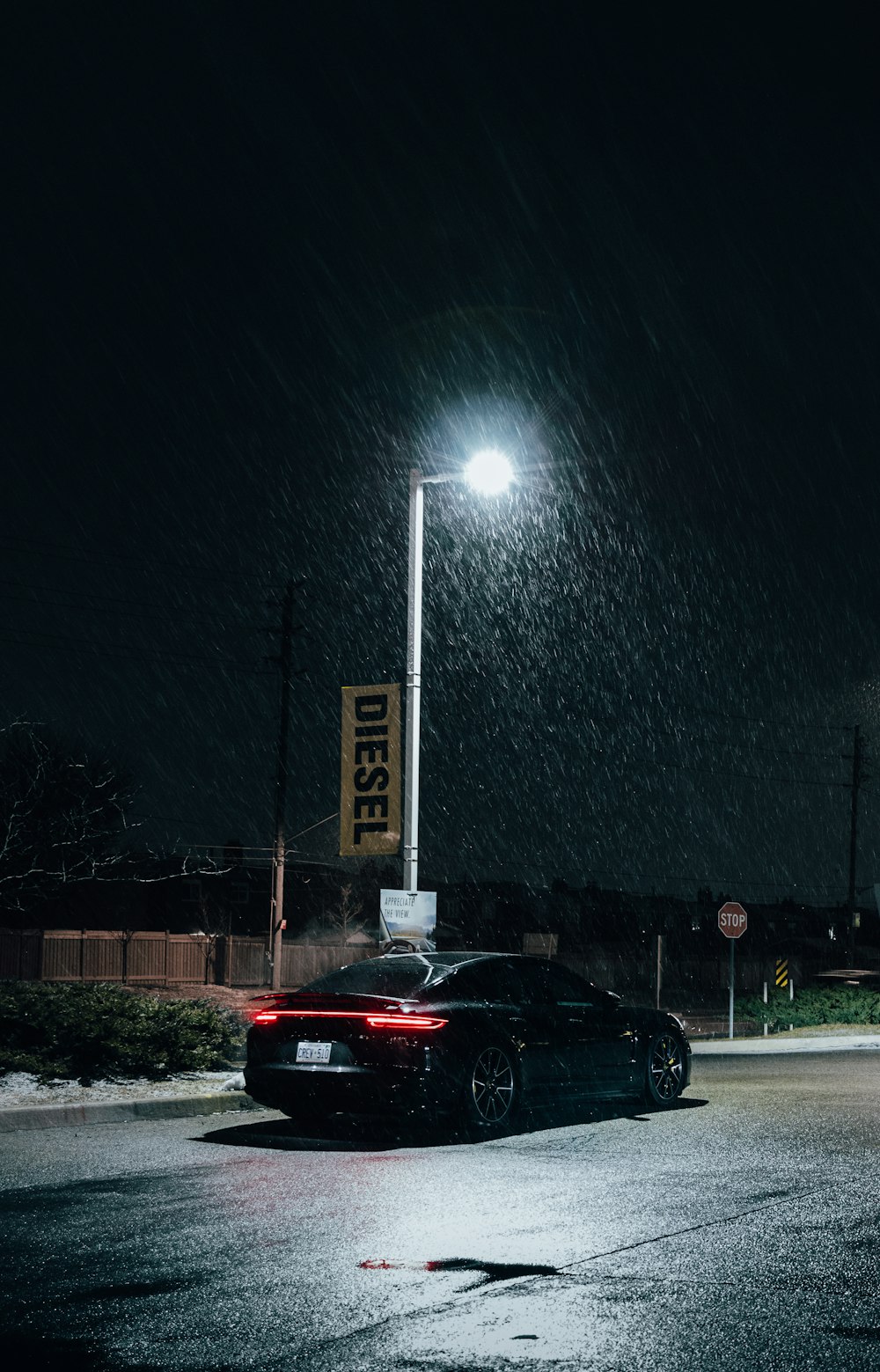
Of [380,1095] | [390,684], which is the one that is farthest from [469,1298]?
[390,684]

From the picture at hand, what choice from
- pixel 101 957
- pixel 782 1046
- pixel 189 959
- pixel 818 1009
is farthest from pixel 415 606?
pixel 189 959

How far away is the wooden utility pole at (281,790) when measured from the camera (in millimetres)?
40000

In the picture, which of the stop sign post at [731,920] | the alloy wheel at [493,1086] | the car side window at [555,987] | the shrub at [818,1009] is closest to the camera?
the alloy wheel at [493,1086]

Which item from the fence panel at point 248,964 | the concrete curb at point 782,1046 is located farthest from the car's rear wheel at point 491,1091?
the fence panel at point 248,964

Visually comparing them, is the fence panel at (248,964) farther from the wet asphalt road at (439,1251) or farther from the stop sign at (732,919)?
the wet asphalt road at (439,1251)

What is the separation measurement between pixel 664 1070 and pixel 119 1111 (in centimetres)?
470

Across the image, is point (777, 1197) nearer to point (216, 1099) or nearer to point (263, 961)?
point (216, 1099)

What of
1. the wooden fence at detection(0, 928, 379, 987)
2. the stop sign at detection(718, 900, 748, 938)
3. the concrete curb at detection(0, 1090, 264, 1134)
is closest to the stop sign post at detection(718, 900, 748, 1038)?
the stop sign at detection(718, 900, 748, 938)

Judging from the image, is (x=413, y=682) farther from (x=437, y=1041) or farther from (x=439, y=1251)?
(x=439, y=1251)

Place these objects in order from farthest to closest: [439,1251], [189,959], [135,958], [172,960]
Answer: [189,959] < [172,960] < [135,958] < [439,1251]

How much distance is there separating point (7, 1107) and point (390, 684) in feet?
27.3

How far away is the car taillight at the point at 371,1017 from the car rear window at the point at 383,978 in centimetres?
25

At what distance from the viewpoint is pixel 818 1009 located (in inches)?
1309

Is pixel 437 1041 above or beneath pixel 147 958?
above
